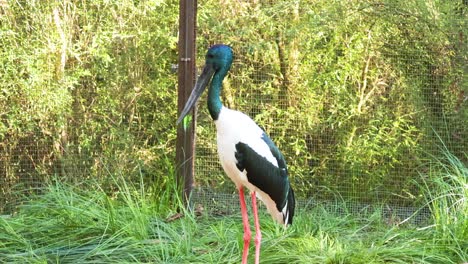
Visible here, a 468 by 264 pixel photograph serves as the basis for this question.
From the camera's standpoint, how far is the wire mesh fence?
541 centimetres

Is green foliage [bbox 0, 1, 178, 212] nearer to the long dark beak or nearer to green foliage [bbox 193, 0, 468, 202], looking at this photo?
green foliage [bbox 193, 0, 468, 202]

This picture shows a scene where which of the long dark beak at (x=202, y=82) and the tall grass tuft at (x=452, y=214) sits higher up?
the long dark beak at (x=202, y=82)

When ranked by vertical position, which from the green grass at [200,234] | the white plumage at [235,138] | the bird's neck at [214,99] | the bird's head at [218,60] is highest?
the bird's head at [218,60]

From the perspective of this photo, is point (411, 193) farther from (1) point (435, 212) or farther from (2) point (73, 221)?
(2) point (73, 221)

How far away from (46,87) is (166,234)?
1.92m

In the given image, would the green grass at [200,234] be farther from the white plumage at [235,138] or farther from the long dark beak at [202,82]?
the long dark beak at [202,82]

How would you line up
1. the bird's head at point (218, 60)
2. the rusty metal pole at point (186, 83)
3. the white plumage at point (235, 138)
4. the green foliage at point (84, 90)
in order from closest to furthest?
1. the white plumage at point (235, 138)
2. the bird's head at point (218, 60)
3. the rusty metal pole at point (186, 83)
4. the green foliage at point (84, 90)

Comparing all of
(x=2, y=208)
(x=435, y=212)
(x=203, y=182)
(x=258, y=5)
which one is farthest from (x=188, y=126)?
(x=435, y=212)

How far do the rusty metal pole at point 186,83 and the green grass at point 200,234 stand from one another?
288 millimetres

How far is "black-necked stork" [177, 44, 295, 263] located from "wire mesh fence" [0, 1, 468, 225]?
3.49 feet

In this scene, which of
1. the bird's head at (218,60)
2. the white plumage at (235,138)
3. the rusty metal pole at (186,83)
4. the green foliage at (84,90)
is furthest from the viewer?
the green foliage at (84,90)

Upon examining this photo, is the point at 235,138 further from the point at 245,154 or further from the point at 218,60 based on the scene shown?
the point at 218,60

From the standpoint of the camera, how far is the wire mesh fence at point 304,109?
5410 millimetres

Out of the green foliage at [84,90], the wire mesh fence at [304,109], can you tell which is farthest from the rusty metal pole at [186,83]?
the green foliage at [84,90]
